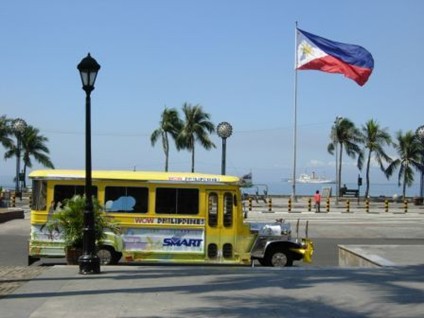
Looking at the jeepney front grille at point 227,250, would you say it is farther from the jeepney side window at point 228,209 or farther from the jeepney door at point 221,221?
the jeepney side window at point 228,209

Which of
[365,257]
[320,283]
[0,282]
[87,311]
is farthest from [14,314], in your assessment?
[365,257]

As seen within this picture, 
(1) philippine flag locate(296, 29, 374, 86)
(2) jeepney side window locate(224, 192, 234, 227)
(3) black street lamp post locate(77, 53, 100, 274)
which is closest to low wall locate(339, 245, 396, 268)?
(2) jeepney side window locate(224, 192, 234, 227)

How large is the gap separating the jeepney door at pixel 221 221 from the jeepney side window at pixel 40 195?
381 cm

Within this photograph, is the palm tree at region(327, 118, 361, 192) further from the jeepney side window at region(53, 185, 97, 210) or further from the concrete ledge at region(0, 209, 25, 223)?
the jeepney side window at region(53, 185, 97, 210)

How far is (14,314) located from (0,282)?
3049 millimetres

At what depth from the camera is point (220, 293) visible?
991cm

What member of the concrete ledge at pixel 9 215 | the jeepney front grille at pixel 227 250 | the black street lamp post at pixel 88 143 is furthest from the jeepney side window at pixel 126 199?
the concrete ledge at pixel 9 215

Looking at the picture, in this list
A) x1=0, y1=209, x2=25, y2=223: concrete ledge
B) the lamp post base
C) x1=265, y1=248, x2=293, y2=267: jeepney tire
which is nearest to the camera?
the lamp post base

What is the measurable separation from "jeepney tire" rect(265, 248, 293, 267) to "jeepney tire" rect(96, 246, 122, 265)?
356 centimetres

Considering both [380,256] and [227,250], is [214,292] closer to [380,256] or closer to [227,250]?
[227,250]

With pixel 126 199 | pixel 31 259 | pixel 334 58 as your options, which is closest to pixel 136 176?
pixel 126 199

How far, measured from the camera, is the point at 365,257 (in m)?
14.9

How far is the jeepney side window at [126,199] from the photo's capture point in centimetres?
1516

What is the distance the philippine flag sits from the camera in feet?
113
